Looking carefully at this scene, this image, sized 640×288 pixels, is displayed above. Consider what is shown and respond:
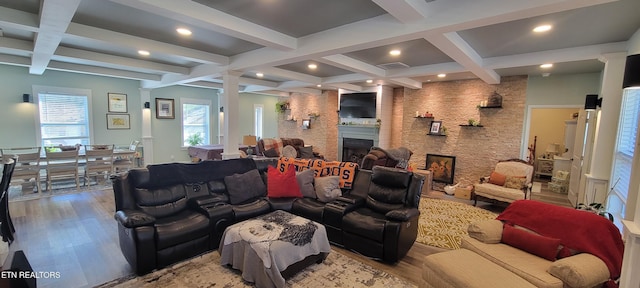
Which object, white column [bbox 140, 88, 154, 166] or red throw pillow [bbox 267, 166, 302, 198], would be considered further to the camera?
white column [bbox 140, 88, 154, 166]

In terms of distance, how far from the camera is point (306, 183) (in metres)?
3.97

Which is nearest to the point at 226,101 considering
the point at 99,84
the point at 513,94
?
the point at 99,84

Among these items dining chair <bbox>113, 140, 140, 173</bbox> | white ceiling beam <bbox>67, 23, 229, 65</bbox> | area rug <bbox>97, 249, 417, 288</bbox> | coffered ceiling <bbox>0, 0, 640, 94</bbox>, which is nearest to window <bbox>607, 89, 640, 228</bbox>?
coffered ceiling <bbox>0, 0, 640, 94</bbox>

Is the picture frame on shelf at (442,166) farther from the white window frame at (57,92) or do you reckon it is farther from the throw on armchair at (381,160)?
the white window frame at (57,92)

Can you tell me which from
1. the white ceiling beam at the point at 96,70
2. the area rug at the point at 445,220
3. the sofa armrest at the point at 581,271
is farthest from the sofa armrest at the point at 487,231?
the white ceiling beam at the point at 96,70

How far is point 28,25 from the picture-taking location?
2963mm

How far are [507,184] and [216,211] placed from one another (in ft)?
17.3

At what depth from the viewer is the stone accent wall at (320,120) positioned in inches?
361

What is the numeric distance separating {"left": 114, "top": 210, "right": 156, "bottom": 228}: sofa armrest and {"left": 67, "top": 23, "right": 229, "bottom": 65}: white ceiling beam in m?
2.30

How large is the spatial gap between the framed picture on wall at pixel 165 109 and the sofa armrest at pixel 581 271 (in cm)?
949

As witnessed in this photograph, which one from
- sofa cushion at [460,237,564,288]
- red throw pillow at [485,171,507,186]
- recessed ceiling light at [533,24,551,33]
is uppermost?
recessed ceiling light at [533,24,551,33]

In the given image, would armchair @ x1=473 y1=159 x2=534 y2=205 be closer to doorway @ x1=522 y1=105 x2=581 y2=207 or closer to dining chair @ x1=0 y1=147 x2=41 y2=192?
doorway @ x1=522 y1=105 x2=581 y2=207

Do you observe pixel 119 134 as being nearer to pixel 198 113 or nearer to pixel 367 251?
pixel 198 113

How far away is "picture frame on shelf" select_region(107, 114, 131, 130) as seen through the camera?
24.2 feet
